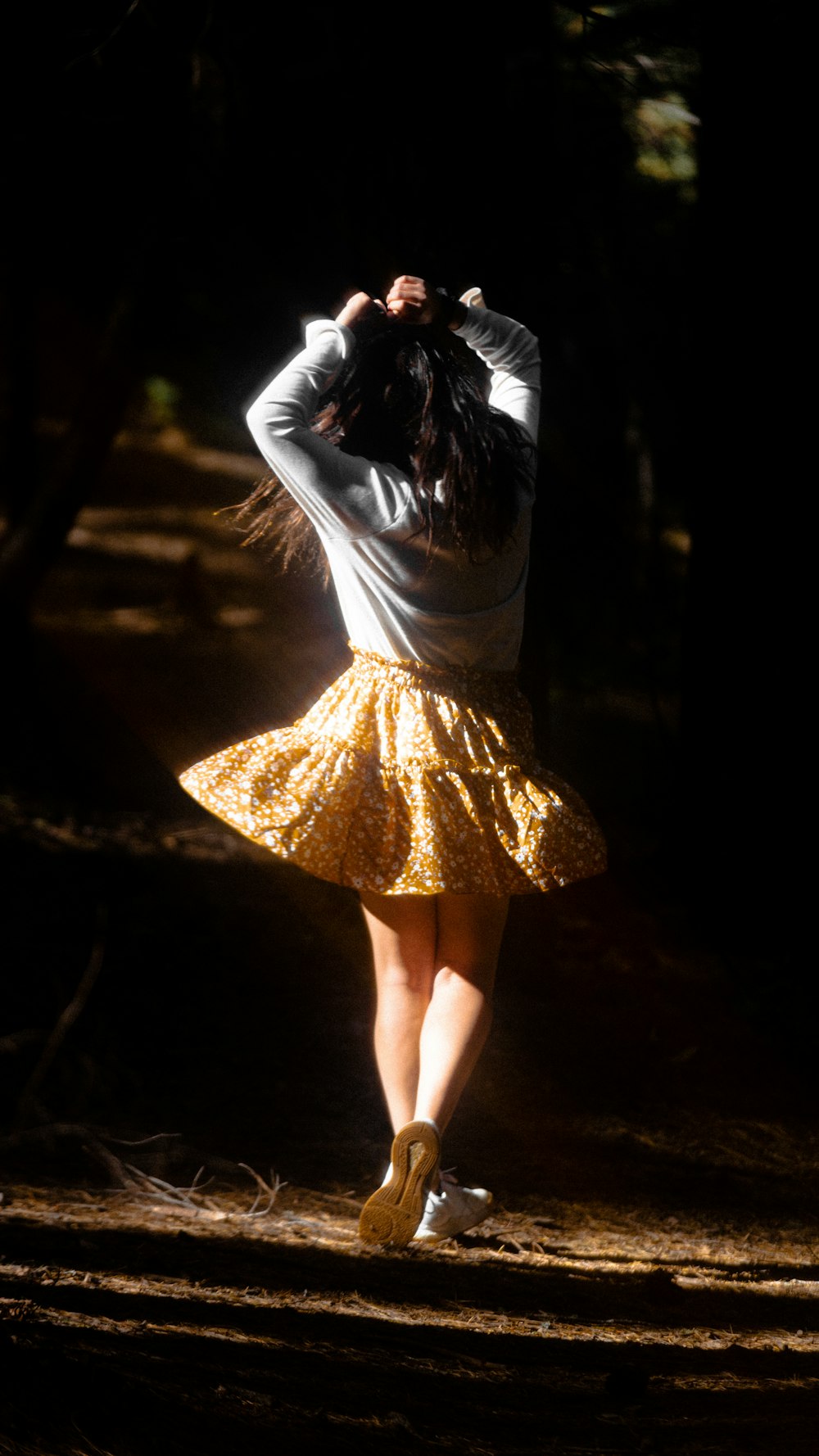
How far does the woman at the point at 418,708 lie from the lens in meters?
2.51

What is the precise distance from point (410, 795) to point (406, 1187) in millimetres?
807

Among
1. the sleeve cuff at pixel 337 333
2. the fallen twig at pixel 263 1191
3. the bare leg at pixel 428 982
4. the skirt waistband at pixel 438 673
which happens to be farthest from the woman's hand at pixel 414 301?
the fallen twig at pixel 263 1191

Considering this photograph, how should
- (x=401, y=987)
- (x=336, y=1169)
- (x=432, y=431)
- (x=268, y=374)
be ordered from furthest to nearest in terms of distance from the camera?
(x=268, y=374) → (x=336, y=1169) → (x=401, y=987) → (x=432, y=431)

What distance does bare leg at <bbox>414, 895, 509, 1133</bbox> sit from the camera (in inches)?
105

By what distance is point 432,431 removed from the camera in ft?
8.21

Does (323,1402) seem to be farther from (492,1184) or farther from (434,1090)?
(492,1184)

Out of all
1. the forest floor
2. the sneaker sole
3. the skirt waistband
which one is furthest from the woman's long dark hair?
the forest floor

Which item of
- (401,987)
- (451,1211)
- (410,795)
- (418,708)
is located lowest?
(451,1211)

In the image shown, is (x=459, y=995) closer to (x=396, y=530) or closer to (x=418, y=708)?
(x=418, y=708)

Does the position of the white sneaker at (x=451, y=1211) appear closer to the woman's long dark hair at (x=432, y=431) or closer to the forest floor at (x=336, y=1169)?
the forest floor at (x=336, y=1169)

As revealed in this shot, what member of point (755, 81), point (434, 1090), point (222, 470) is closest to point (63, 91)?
point (755, 81)

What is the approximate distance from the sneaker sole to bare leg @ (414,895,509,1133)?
78mm

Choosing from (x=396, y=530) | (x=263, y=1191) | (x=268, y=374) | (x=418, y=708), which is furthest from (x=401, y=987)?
(x=268, y=374)

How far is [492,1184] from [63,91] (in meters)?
4.53
